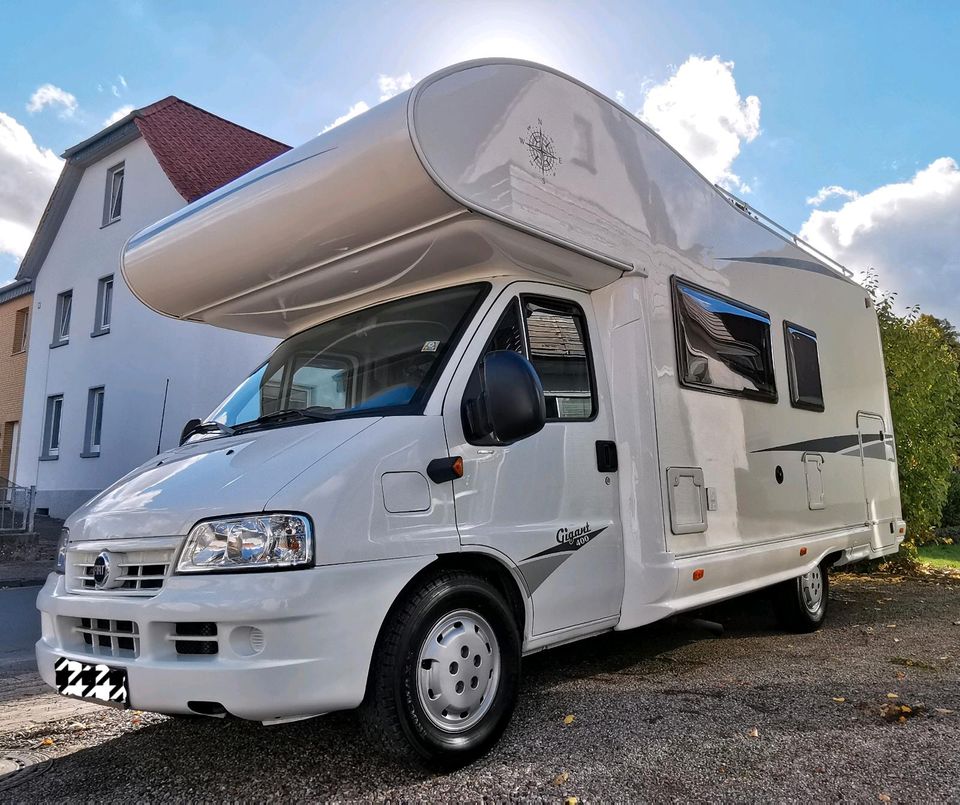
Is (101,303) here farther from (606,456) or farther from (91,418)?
(606,456)

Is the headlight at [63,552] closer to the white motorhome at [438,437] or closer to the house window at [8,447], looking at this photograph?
the white motorhome at [438,437]

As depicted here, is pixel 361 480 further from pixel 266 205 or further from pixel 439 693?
pixel 266 205

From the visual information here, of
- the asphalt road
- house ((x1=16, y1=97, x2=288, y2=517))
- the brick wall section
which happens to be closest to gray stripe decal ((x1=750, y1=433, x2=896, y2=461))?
the asphalt road

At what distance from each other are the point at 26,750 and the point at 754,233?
562 cm

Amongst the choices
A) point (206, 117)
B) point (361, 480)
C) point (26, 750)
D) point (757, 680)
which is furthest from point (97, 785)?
point (206, 117)

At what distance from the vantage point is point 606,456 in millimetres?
4188

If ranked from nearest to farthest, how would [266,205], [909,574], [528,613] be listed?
[528,613] < [266,205] < [909,574]

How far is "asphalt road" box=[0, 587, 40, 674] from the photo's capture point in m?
6.18

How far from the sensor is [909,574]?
35.1 feet

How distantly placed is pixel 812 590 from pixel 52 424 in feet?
64.6

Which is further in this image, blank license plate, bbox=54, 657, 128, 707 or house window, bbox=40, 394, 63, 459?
house window, bbox=40, 394, 63, 459

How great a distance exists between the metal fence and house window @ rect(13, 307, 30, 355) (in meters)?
9.73

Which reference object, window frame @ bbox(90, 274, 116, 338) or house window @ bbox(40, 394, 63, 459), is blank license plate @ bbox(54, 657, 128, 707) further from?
house window @ bbox(40, 394, 63, 459)

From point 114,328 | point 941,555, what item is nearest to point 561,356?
point 941,555
